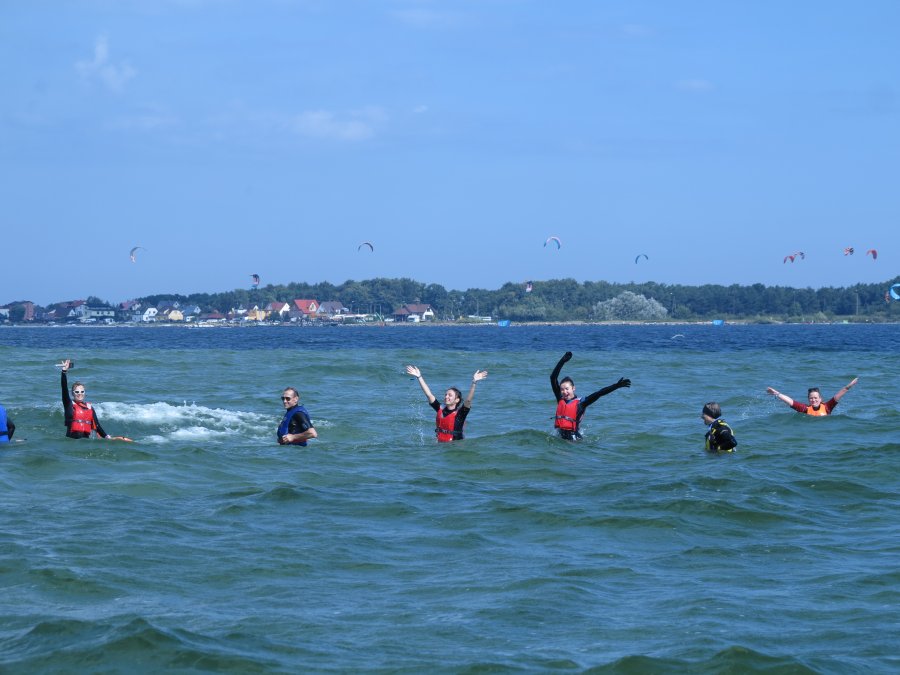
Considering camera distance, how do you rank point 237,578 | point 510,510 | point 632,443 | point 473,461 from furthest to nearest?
point 632,443, point 473,461, point 510,510, point 237,578

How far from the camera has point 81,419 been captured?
1827 cm

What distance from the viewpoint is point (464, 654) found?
764cm

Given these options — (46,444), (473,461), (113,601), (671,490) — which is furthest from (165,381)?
(113,601)

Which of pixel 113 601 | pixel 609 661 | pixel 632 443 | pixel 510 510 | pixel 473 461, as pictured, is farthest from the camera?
pixel 632 443

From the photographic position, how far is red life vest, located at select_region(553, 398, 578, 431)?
766 inches

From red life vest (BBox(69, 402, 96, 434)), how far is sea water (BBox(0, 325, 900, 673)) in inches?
21.2

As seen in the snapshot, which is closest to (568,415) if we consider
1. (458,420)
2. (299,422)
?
(458,420)

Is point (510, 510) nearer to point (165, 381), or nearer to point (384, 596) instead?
point (384, 596)

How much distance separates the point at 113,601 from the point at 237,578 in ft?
3.80

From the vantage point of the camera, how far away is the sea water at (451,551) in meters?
7.71

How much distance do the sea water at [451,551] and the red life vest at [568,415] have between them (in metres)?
0.46

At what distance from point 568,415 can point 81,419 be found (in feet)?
28.1

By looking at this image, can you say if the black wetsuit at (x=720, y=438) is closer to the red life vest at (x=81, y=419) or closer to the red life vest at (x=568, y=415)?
the red life vest at (x=568, y=415)

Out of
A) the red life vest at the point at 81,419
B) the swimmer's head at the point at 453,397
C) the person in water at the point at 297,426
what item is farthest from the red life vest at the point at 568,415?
the red life vest at the point at 81,419
